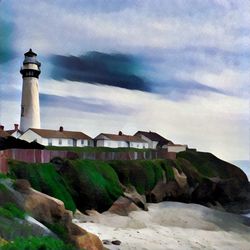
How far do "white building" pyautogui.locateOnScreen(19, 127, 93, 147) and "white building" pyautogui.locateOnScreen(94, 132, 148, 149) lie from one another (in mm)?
548

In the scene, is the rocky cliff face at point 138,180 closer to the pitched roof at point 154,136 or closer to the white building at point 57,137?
the pitched roof at point 154,136

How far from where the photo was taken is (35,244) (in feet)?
13.5

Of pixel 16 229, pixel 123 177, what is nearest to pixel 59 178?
pixel 123 177

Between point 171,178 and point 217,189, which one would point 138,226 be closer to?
point 171,178

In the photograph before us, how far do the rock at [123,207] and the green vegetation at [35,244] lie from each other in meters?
5.13

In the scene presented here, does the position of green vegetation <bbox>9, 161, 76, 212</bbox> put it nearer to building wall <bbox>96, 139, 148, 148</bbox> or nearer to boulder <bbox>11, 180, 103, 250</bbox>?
boulder <bbox>11, 180, 103, 250</bbox>

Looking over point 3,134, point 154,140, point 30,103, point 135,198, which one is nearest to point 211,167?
point 154,140

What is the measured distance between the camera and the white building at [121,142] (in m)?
14.8

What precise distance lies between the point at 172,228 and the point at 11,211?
4.86 m

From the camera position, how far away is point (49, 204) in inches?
219

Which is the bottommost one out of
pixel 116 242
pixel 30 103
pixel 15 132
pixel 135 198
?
pixel 116 242

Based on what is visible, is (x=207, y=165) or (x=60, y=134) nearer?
(x=60, y=134)

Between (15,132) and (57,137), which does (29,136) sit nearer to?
(15,132)

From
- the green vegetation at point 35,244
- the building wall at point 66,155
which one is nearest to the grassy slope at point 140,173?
the building wall at point 66,155
